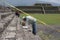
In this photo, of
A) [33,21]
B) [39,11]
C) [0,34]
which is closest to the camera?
[0,34]

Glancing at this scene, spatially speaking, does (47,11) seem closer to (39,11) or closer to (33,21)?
(39,11)

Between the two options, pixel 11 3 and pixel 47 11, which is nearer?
pixel 11 3

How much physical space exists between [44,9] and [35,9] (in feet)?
4.57

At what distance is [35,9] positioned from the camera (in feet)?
118

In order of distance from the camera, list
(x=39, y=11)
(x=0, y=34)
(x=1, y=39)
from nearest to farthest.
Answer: (x=1, y=39)
(x=0, y=34)
(x=39, y=11)

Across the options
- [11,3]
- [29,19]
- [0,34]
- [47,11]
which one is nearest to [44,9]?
[47,11]

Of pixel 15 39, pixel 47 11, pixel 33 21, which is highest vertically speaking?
pixel 15 39

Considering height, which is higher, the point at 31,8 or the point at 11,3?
the point at 11,3

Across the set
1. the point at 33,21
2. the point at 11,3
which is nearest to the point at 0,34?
the point at 33,21

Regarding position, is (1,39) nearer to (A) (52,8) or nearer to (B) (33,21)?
(B) (33,21)

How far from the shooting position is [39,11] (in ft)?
116

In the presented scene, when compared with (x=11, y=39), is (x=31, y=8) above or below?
below

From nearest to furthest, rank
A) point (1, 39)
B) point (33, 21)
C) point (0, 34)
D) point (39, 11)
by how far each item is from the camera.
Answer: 1. point (1, 39)
2. point (0, 34)
3. point (33, 21)
4. point (39, 11)

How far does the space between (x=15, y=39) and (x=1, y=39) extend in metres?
0.25
